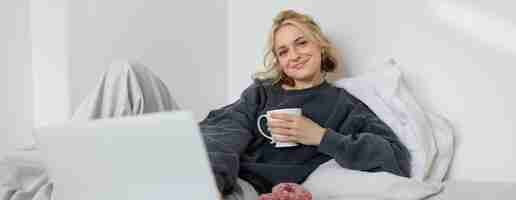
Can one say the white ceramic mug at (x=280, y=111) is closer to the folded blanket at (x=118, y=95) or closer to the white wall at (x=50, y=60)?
the folded blanket at (x=118, y=95)

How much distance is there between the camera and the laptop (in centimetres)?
79

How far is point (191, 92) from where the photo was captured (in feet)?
7.15

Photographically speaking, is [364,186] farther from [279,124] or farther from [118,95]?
[118,95]

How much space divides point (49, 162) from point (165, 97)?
2.64 feet

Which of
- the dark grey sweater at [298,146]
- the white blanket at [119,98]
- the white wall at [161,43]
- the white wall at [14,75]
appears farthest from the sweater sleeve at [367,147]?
the white wall at [14,75]

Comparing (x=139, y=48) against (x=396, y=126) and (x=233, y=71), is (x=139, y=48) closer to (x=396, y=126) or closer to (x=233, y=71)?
(x=233, y=71)

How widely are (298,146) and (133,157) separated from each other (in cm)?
72

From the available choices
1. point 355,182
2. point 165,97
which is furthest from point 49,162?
point 165,97

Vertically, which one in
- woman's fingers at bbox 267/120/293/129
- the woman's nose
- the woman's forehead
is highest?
the woman's forehead

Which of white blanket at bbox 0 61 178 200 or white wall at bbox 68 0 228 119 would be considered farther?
white wall at bbox 68 0 228 119

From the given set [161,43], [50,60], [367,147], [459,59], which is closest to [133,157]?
[367,147]

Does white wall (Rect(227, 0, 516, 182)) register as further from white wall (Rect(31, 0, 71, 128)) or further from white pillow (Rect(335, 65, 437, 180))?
white wall (Rect(31, 0, 71, 128))

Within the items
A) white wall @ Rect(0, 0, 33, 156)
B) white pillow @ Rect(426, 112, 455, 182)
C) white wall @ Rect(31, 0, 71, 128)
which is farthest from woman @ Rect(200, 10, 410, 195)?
white wall @ Rect(0, 0, 33, 156)

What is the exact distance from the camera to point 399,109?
1558 mm
